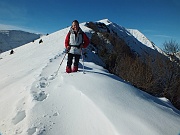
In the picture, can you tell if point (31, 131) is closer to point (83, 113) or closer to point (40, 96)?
point (83, 113)

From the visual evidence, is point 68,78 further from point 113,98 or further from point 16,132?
point 16,132

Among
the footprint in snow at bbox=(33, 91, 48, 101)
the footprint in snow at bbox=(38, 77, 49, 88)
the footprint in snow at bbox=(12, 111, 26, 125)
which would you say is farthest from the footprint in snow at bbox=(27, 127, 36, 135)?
the footprint in snow at bbox=(38, 77, 49, 88)

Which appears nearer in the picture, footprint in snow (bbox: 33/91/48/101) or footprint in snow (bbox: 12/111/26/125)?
footprint in snow (bbox: 12/111/26/125)

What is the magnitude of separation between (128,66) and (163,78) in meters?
5.45

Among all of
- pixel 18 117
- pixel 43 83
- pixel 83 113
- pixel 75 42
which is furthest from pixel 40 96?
pixel 75 42

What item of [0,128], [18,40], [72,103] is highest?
[72,103]

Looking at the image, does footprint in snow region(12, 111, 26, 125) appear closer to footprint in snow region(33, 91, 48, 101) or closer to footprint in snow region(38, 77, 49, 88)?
footprint in snow region(33, 91, 48, 101)

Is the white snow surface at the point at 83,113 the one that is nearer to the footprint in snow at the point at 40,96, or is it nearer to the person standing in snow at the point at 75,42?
the footprint in snow at the point at 40,96

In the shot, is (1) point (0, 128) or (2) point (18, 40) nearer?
(1) point (0, 128)

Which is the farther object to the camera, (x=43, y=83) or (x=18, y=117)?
(x=43, y=83)

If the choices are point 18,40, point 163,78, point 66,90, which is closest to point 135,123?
point 66,90

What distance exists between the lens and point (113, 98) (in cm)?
490

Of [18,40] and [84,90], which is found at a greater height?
[84,90]

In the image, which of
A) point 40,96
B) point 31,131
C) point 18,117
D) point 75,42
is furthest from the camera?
point 75,42
